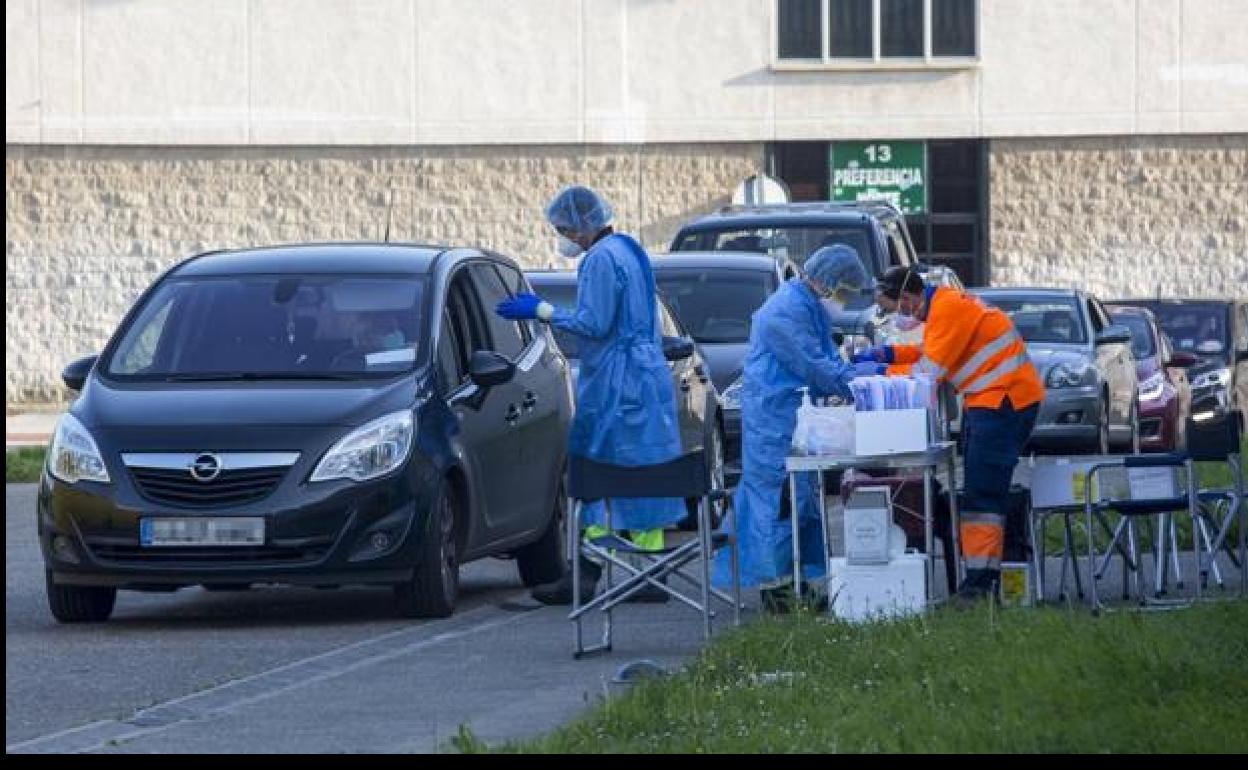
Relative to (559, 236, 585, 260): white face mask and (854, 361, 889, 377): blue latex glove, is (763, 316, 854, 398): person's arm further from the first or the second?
(559, 236, 585, 260): white face mask

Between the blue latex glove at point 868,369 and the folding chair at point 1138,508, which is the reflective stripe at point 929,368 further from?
the folding chair at point 1138,508

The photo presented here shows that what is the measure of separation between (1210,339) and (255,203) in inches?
581

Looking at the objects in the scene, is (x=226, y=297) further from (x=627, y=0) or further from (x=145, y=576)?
(x=627, y=0)

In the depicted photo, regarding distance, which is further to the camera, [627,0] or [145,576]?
[627,0]

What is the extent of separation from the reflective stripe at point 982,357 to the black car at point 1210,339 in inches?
707

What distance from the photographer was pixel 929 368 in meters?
13.5

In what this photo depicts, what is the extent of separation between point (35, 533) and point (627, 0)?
77.0ft

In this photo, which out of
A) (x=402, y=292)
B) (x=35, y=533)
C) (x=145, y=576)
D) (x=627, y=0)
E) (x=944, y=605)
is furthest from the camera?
(x=627, y=0)

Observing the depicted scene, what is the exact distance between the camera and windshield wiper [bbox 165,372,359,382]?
14.0 m

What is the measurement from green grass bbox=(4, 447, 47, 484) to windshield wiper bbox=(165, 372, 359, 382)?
393 inches

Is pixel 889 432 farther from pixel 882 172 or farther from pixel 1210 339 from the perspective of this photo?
pixel 882 172

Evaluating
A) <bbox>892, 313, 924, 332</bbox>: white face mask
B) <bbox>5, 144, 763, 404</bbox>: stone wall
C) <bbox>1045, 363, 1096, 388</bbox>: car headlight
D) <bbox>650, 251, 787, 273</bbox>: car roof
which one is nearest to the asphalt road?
<bbox>892, 313, 924, 332</bbox>: white face mask

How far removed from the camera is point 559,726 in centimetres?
921

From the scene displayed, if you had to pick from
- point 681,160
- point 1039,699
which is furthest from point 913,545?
point 681,160
